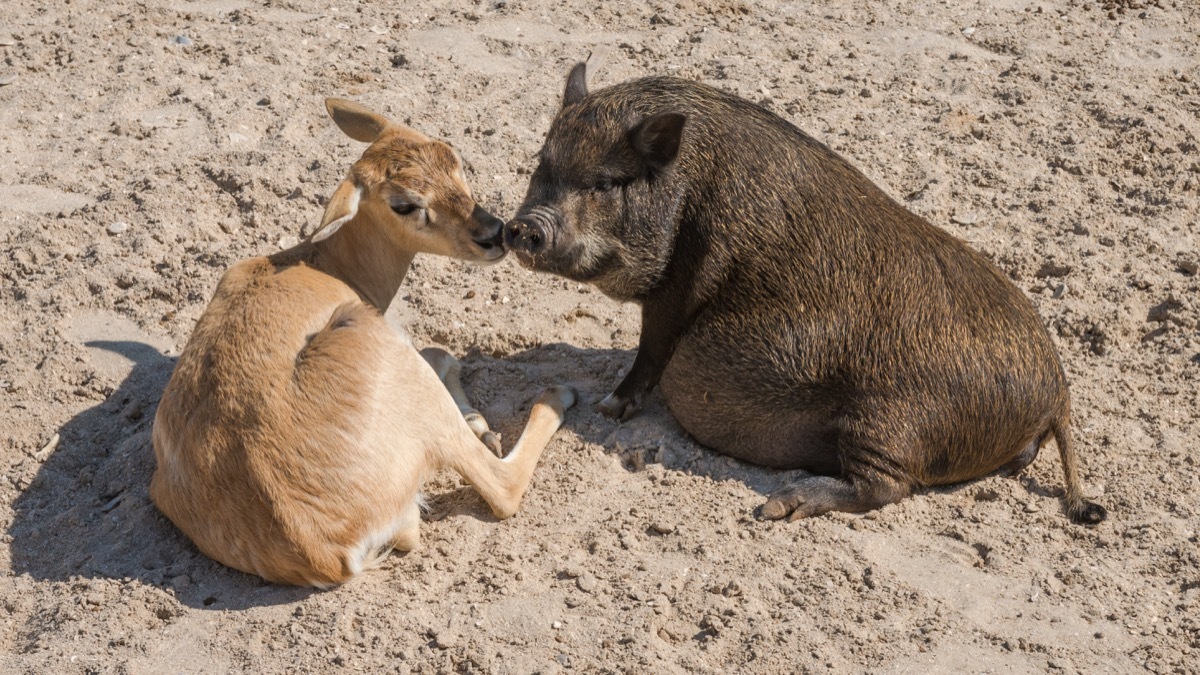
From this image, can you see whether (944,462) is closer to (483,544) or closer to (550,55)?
(483,544)

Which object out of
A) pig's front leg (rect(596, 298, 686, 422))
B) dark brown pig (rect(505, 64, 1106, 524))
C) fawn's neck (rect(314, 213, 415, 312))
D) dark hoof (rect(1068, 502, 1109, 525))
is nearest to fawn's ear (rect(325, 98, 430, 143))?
fawn's neck (rect(314, 213, 415, 312))

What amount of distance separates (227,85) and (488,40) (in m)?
1.81

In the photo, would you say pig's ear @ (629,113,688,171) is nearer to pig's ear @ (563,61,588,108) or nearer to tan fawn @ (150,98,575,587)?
pig's ear @ (563,61,588,108)

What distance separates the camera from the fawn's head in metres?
6.00

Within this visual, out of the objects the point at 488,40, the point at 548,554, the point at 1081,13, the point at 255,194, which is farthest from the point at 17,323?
the point at 1081,13

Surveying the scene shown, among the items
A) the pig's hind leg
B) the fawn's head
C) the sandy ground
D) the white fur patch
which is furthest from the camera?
the fawn's head

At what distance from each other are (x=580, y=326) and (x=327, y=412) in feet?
7.10

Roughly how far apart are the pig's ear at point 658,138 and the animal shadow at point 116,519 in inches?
95.5

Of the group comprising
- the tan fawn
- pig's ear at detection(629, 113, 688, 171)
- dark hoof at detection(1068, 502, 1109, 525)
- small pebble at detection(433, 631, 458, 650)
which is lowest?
small pebble at detection(433, 631, 458, 650)

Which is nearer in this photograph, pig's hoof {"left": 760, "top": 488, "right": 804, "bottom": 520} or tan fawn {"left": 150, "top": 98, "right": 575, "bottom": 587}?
tan fawn {"left": 150, "top": 98, "right": 575, "bottom": 587}

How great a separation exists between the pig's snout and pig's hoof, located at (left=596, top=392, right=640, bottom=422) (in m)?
0.88

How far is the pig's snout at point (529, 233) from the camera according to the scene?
588 cm

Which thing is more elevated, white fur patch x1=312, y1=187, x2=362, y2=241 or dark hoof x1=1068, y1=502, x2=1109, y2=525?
white fur patch x1=312, y1=187, x2=362, y2=241

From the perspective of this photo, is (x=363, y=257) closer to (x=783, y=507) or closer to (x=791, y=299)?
(x=791, y=299)
